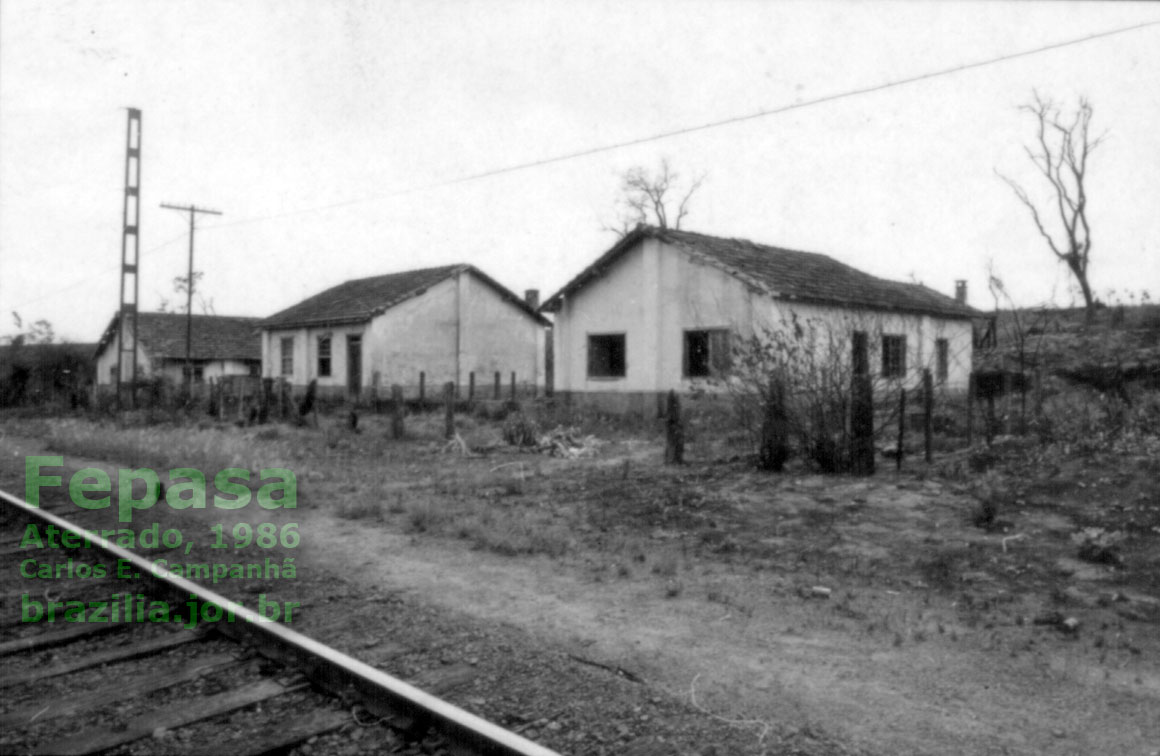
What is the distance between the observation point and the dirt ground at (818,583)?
13.3 feet

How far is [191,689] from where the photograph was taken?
13.6 feet

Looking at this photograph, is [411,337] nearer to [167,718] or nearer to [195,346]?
[195,346]

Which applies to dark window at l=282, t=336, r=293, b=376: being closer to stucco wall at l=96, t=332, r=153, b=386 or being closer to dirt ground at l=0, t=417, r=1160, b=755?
stucco wall at l=96, t=332, r=153, b=386

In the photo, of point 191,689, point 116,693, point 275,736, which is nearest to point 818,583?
point 275,736

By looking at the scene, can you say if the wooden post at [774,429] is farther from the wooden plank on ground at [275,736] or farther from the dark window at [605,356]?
the dark window at [605,356]

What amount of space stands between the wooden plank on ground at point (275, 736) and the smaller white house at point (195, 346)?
127 ft

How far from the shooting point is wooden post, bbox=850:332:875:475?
416 inches

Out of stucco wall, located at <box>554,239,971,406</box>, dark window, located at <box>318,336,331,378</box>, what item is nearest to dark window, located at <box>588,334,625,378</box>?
stucco wall, located at <box>554,239,971,406</box>

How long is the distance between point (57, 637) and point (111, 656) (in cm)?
55

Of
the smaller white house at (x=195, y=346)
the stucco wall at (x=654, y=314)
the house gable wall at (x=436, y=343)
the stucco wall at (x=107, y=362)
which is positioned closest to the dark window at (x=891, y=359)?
the stucco wall at (x=654, y=314)

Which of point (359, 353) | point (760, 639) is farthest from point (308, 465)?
point (359, 353)

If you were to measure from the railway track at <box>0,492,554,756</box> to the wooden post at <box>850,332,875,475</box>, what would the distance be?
7589 millimetres

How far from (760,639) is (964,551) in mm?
2762

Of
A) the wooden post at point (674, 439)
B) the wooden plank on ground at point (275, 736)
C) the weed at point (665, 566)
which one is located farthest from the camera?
the wooden post at point (674, 439)
